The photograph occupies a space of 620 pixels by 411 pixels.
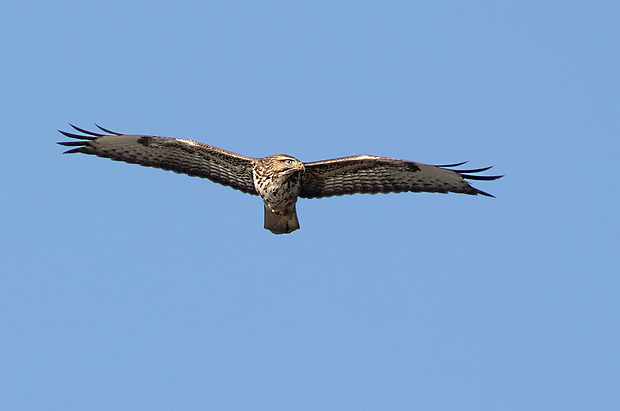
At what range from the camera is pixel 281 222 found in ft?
48.8

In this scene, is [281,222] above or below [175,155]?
below

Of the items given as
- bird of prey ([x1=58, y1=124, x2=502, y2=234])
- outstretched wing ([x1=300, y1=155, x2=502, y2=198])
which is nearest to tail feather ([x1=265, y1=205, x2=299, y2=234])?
bird of prey ([x1=58, y1=124, x2=502, y2=234])

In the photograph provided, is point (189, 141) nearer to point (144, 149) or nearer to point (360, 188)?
point (144, 149)

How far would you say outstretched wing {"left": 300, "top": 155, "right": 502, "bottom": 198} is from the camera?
15.0 m

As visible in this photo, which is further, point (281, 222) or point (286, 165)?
point (281, 222)

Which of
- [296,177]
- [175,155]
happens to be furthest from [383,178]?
[175,155]

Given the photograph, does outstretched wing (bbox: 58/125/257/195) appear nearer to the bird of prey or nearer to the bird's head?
the bird of prey

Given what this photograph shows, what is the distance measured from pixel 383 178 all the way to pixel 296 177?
1620 mm

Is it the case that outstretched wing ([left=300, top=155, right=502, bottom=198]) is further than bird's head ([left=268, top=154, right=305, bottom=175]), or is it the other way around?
outstretched wing ([left=300, top=155, right=502, bottom=198])

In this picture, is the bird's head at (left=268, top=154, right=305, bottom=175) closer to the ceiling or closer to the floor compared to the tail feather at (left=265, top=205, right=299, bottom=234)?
closer to the ceiling

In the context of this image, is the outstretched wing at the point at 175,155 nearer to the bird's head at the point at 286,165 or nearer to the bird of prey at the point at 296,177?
the bird of prey at the point at 296,177

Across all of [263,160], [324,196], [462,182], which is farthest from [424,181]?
[263,160]

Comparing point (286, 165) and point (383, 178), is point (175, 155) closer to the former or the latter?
point (286, 165)

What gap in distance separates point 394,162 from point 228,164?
8.89 feet
